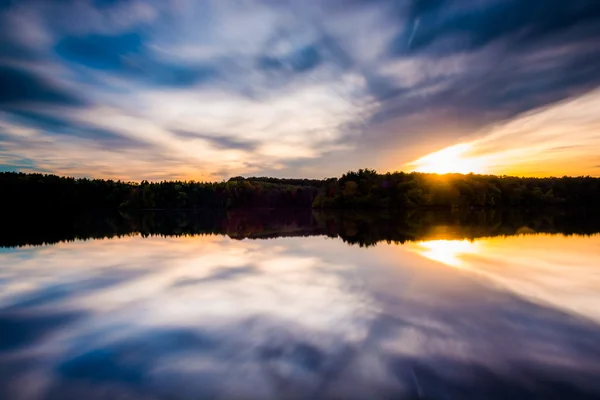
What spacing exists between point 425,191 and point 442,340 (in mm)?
103264

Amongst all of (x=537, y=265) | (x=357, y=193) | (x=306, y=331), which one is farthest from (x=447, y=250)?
(x=357, y=193)

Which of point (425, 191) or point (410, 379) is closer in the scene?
point (410, 379)

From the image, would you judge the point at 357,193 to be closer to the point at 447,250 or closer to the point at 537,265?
the point at 447,250

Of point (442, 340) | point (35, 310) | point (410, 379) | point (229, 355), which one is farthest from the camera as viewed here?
point (35, 310)

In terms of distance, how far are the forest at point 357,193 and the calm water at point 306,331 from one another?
297 ft

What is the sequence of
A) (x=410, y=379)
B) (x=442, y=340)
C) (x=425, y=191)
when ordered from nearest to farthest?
(x=410, y=379)
(x=442, y=340)
(x=425, y=191)

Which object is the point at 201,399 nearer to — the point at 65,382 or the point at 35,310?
the point at 65,382

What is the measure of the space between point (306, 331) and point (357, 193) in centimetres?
9922

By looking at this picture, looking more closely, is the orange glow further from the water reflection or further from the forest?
the forest

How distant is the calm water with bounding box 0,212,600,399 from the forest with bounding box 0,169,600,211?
9059 cm

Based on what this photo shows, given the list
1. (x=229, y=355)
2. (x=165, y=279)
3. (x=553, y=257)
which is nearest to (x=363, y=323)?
(x=229, y=355)

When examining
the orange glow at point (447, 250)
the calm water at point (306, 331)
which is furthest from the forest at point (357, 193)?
the calm water at point (306, 331)

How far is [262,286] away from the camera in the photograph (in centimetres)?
1220

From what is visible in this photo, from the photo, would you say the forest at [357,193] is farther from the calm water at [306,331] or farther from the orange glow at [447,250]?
the calm water at [306,331]
